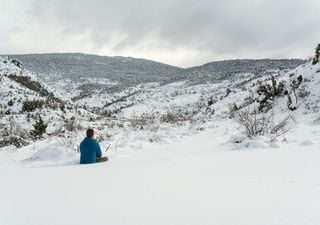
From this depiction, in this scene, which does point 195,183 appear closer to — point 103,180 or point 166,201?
point 166,201

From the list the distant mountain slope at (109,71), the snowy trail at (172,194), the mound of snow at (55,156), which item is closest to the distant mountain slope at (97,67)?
the distant mountain slope at (109,71)

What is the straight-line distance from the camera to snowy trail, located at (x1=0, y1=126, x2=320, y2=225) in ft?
8.82

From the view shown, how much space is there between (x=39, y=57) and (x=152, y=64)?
159 feet

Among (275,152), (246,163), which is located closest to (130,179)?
(246,163)

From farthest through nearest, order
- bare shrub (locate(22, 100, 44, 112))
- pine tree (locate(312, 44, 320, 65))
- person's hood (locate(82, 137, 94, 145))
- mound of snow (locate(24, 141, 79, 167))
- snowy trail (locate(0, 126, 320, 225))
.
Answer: bare shrub (locate(22, 100, 44, 112)) < pine tree (locate(312, 44, 320, 65)) < mound of snow (locate(24, 141, 79, 167)) < person's hood (locate(82, 137, 94, 145)) < snowy trail (locate(0, 126, 320, 225))

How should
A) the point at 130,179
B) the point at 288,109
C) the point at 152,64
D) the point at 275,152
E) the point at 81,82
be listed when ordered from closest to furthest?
the point at 130,179 < the point at 275,152 < the point at 288,109 < the point at 81,82 < the point at 152,64

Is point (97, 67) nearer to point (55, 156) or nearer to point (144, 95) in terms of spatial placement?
point (144, 95)

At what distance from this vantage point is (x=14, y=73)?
97.6 feet

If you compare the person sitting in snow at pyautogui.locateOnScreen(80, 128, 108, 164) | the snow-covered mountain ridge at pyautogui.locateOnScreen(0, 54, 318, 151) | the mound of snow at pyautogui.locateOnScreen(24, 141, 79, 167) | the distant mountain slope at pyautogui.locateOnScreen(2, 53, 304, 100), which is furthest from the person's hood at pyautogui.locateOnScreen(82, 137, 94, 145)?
the distant mountain slope at pyautogui.locateOnScreen(2, 53, 304, 100)

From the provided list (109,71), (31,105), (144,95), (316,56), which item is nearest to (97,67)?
(109,71)

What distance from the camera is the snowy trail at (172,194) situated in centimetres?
269

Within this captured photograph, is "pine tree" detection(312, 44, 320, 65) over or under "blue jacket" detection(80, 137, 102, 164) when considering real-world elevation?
over

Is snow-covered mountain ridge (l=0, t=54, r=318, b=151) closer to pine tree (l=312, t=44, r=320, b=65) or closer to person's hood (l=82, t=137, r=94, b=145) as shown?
pine tree (l=312, t=44, r=320, b=65)

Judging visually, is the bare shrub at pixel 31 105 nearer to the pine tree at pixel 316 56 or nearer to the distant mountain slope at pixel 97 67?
the pine tree at pixel 316 56
